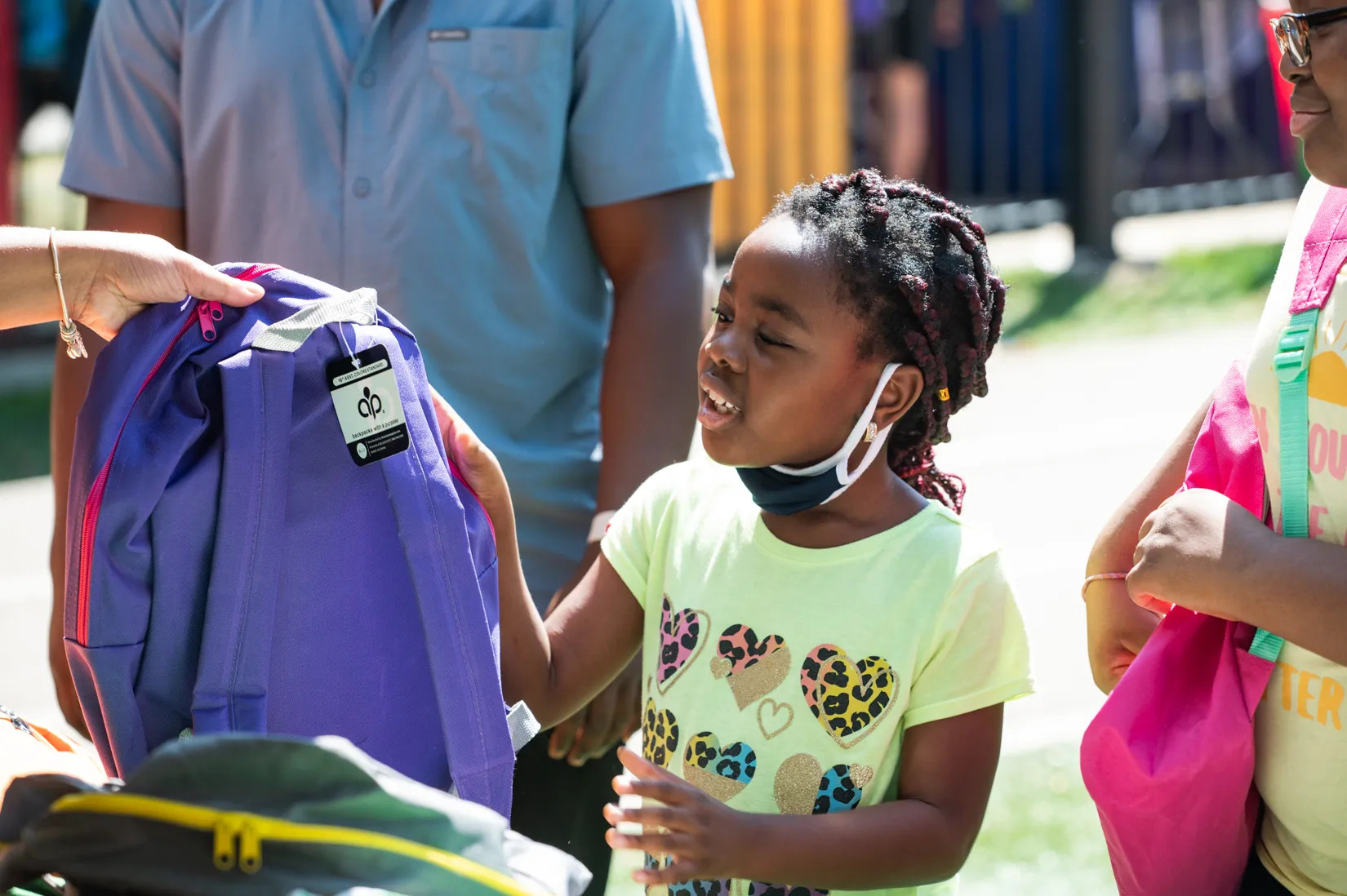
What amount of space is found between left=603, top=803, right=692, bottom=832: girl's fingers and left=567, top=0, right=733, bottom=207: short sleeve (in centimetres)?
119

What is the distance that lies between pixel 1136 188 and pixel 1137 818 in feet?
40.1

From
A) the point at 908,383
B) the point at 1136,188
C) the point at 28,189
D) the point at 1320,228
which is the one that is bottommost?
the point at 1136,188

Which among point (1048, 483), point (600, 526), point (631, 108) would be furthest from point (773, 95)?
point (600, 526)

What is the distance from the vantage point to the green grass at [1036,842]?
3926 millimetres

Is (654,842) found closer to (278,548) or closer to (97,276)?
(278,548)

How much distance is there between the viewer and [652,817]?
1813 mm

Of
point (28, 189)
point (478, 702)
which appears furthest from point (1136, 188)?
point (478, 702)

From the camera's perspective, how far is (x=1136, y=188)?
13461 mm

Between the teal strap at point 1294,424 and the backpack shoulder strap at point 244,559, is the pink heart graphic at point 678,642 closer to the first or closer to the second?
the backpack shoulder strap at point 244,559

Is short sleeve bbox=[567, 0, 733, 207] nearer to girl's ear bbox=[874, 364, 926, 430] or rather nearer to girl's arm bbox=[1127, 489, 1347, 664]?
girl's ear bbox=[874, 364, 926, 430]

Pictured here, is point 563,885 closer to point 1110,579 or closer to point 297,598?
point 297,598

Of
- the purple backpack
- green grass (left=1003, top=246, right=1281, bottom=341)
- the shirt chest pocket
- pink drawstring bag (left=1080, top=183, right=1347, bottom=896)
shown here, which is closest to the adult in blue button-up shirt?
the shirt chest pocket

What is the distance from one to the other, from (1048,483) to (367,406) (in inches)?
226

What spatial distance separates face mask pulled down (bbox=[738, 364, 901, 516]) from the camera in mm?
2203
